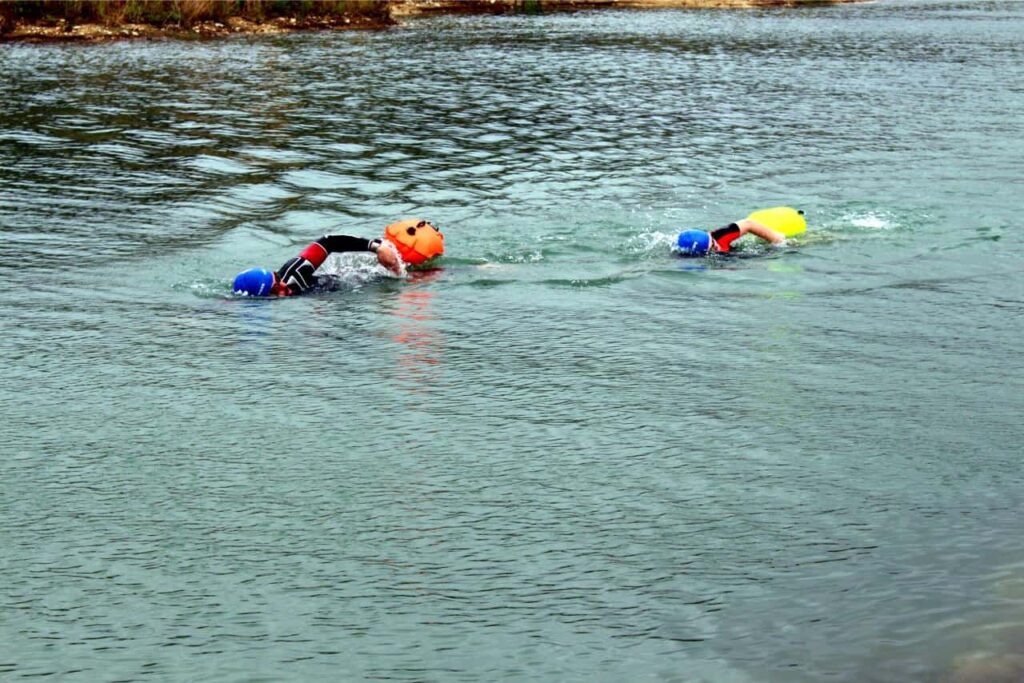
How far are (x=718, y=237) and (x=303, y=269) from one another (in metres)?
5.50

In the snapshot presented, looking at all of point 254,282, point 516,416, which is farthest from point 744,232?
point 516,416

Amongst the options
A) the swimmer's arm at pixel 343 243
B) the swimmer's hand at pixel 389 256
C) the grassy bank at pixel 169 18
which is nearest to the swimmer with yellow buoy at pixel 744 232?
the swimmer's hand at pixel 389 256

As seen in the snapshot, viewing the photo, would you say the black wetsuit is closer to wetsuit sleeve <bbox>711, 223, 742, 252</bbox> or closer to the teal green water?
the teal green water

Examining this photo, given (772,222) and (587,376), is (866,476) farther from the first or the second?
(772,222)

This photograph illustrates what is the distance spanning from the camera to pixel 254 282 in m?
15.7

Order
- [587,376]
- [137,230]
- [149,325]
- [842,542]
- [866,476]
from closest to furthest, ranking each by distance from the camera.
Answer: [842,542], [866,476], [587,376], [149,325], [137,230]

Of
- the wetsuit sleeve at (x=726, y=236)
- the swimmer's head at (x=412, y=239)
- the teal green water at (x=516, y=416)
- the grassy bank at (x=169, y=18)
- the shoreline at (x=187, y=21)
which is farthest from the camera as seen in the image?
the grassy bank at (x=169, y=18)

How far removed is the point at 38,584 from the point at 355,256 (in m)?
8.75

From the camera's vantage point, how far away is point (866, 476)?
10289 mm

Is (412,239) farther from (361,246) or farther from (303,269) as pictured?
(303,269)

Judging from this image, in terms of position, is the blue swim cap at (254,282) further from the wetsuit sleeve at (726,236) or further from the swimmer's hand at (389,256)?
the wetsuit sleeve at (726,236)

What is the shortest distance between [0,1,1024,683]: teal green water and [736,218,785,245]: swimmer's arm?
0.53 metres

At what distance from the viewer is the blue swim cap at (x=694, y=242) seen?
1728 centimetres

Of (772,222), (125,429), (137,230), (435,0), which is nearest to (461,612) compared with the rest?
(125,429)
